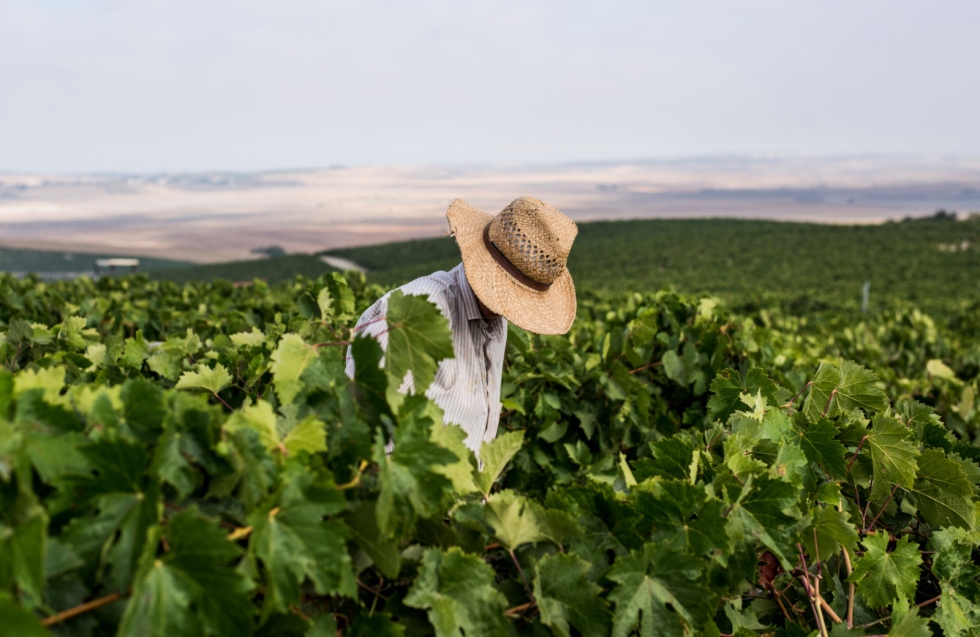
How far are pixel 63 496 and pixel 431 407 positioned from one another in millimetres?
568

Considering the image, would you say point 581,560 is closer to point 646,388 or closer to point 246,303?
point 646,388

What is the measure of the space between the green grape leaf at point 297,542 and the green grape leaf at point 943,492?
1.71 meters

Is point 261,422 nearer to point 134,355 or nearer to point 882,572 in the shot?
point 882,572

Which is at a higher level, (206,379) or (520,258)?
(520,258)

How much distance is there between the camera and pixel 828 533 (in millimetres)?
1626

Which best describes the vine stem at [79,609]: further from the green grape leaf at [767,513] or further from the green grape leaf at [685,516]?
the green grape leaf at [767,513]

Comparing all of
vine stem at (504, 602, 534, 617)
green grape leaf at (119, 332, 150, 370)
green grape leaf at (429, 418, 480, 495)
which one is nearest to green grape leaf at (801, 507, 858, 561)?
vine stem at (504, 602, 534, 617)

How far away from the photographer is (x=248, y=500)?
996mm

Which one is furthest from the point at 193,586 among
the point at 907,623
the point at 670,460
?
the point at 907,623

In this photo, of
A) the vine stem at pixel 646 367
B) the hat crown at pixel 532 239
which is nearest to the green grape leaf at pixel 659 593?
the hat crown at pixel 532 239

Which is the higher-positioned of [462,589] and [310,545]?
[310,545]

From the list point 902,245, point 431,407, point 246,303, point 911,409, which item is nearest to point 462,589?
point 431,407

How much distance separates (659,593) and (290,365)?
0.83 metres

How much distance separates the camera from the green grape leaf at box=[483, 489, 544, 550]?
1307 millimetres
